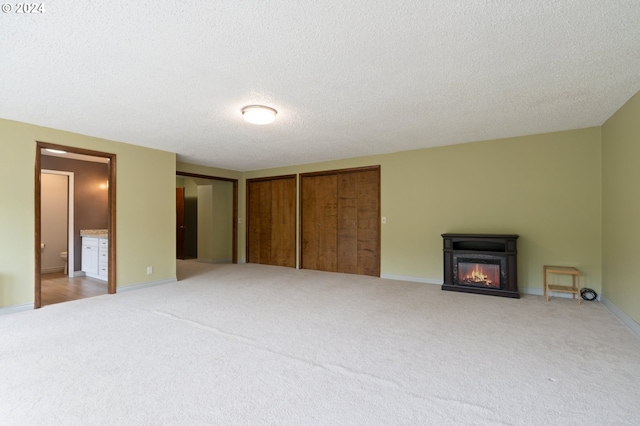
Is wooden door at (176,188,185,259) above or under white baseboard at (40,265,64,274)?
above

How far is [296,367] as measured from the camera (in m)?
2.34

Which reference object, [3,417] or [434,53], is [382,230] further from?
[3,417]

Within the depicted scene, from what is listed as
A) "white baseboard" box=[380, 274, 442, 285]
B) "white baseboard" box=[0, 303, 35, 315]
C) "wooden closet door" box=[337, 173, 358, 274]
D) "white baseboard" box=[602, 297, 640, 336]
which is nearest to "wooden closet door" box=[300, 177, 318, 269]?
"wooden closet door" box=[337, 173, 358, 274]

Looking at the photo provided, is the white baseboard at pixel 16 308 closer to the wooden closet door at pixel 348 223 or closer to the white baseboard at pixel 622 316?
the wooden closet door at pixel 348 223

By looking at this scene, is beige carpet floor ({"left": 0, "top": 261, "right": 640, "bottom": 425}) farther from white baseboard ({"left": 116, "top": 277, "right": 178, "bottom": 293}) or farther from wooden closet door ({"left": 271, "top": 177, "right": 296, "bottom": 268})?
wooden closet door ({"left": 271, "top": 177, "right": 296, "bottom": 268})

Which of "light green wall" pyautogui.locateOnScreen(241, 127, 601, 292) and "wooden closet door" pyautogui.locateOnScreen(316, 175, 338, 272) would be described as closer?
"light green wall" pyautogui.locateOnScreen(241, 127, 601, 292)

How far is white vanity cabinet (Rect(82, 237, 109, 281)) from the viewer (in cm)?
584

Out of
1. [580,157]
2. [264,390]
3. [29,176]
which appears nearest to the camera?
[264,390]

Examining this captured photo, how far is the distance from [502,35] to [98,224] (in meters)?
7.72

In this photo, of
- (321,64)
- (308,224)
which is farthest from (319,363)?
(308,224)

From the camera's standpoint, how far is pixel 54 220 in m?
6.55

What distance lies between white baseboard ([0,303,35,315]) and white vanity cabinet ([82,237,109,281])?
1971 millimetres

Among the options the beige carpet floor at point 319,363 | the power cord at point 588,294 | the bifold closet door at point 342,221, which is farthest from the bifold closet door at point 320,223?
the power cord at point 588,294

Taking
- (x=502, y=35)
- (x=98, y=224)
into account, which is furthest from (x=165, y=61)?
(x=98, y=224)
